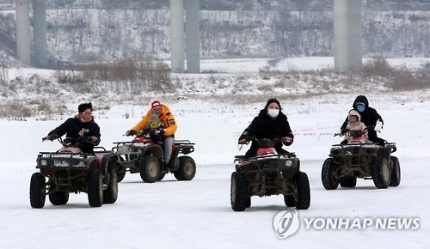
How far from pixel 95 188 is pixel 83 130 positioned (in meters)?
1.15

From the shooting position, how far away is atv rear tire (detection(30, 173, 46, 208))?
59.4 feet

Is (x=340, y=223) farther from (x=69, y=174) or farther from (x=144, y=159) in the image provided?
→ (x=144, y=159)

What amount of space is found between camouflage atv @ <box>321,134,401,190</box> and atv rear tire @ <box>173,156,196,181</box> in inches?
219

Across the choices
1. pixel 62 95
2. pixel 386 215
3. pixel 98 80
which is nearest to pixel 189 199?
pixel 386 215

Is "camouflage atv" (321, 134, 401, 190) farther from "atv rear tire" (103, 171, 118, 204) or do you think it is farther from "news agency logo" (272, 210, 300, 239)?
"news agency logo" (272, 210, 300, 239)

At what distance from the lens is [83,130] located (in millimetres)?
18594

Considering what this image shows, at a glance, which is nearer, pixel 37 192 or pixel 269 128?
pixel 269 128

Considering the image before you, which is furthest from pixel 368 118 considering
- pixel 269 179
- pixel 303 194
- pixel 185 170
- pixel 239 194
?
pixel 185 170

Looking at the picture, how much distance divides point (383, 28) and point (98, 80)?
82523 millimetres

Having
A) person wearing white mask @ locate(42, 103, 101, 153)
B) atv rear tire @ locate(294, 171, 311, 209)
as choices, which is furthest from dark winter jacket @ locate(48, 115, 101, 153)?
atv rear tire @ locate(294, 171, 311, 209)

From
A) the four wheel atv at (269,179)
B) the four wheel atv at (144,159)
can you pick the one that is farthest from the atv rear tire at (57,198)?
the four wheel atv at (144,159)

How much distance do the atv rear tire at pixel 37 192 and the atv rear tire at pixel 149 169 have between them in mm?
6470

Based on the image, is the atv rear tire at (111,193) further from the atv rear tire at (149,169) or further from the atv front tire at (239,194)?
the atv rear tire at (149,169)

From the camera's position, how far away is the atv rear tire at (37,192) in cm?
1811
